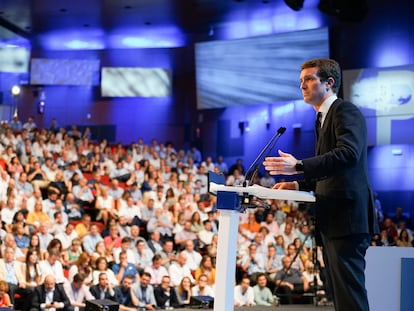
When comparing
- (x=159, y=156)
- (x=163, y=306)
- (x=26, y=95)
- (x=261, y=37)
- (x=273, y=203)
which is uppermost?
(x=261, y=37)

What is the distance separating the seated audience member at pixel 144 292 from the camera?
8312 millimetres

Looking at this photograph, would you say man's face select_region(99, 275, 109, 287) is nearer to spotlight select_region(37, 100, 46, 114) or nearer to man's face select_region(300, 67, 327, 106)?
man's face select_region(300, 67, 327, 106)

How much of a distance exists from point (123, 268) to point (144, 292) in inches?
16.7

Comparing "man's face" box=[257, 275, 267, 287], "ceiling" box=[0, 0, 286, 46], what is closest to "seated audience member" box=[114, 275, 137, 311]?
"man's face" box=[257, 275, 267, 287]

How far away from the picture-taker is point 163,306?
27.7 feet

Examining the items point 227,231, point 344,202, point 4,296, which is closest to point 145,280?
point 4,296

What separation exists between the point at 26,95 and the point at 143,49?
10.5ft

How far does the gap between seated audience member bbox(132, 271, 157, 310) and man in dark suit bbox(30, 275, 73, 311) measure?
929 mm

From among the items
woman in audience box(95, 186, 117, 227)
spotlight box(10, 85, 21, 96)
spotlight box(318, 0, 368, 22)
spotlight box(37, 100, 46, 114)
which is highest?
spotlight box(318, 0, 368, 22)

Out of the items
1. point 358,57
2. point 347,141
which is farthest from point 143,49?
point 347,141

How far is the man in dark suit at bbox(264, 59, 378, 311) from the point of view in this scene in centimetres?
254

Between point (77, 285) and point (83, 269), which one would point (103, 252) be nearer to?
point (83, 269)

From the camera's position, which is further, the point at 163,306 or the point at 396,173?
the point at 396,173

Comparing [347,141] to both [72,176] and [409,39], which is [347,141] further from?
[409,39]
